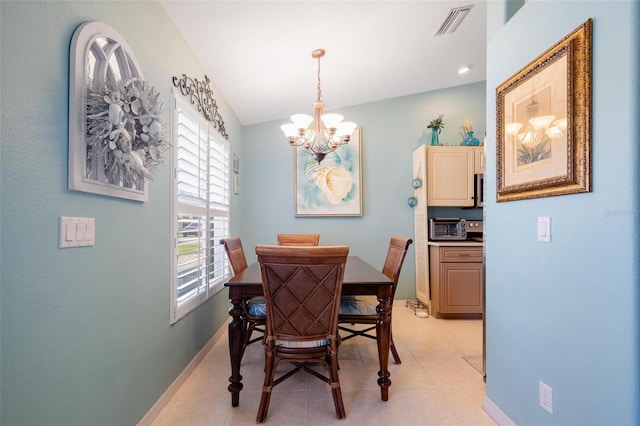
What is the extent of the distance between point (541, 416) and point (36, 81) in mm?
2511

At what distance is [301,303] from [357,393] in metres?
0.88

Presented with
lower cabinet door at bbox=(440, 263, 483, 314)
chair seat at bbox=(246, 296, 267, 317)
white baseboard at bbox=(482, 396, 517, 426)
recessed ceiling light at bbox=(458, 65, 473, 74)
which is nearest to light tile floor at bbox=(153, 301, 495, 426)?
white baseboard at bbox=(482, 396, 517, 426)

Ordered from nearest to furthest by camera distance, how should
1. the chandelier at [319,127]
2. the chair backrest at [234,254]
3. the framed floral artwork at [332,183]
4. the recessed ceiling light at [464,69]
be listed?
1. the chair backrest at [234,254]
2. the chandelier at [319,127]
3. the recessed ceiling light at [464,69]
4. the framed floral artwork at [332,183]

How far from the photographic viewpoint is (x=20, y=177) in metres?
0.92

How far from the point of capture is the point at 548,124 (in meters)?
1.31

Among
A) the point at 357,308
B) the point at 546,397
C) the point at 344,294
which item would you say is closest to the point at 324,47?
the point at 344,294

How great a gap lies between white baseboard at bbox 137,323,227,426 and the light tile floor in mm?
33

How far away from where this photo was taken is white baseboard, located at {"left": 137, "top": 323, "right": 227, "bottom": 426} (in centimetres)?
164

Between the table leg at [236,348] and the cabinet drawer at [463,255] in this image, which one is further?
the cabinet drawer at [463,255]

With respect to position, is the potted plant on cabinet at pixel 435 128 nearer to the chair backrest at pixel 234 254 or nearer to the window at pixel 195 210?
the window at pixel 195 210

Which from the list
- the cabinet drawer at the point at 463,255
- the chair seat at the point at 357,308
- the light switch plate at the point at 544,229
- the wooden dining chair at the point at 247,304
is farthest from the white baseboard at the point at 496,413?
the cabinet drawer at the point at 463,255

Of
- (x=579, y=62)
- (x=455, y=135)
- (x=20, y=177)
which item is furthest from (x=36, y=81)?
(x=455, y=135)

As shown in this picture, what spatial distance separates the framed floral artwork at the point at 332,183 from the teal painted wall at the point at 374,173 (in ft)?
0.32

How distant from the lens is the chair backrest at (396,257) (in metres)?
2.14
